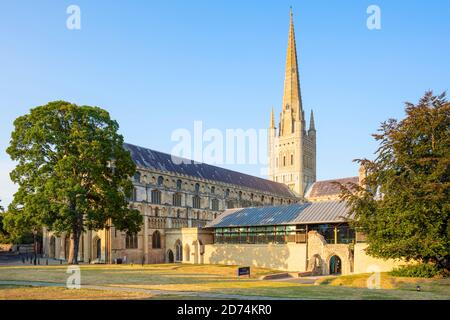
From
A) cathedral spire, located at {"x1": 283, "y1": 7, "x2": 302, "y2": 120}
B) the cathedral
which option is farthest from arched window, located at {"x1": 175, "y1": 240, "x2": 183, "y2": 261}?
cathedral spire, located at {"x1": 283, "y1": 7, "x2": 302, "y2": 120}

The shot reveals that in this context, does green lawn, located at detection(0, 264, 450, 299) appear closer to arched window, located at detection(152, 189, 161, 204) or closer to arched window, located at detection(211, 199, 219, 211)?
arched window, located at detection(152, 189, 161, 204)

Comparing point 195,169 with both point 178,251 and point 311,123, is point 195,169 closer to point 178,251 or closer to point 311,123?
point 178,251

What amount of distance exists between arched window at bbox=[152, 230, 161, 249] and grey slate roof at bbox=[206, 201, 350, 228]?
13084 millimetres

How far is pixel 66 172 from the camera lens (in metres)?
44.8

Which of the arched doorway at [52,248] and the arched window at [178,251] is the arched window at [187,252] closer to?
the arched window at [178,251]

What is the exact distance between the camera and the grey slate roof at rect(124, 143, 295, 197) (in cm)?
7644

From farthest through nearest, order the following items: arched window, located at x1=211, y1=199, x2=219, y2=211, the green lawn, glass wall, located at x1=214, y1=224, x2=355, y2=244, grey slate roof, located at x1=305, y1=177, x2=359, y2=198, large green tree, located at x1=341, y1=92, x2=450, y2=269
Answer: grey slate roof, located at x1=305, y1=177, x2=359, y2=198 < arched window, located at x1=211, y1=199, x2=219, y2=211 < glass wall, located at x1=214, y1=224, x2=355, y2=244 < large green tree, located at x1=341, y1=92, x2=450, y2=269 < the green lawn
